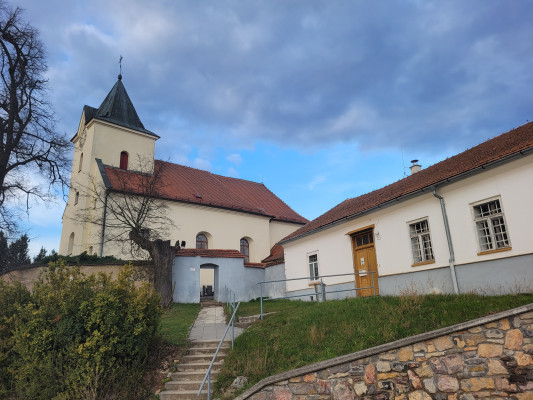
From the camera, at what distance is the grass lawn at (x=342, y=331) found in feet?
26.3

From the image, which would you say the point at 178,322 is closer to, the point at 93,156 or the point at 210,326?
the point at 210,326

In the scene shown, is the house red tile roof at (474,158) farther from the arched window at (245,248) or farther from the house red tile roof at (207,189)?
the arched window at (245,248)

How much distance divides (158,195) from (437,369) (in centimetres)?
2287

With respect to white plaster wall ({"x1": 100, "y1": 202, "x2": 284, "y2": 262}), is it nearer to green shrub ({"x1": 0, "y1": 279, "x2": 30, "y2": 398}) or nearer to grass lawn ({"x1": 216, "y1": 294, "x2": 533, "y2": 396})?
green shrub ({"x1": 0, "y1": 279, "x2": 30, "y2": 398})

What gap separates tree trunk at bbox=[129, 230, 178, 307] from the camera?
19234 millimetres

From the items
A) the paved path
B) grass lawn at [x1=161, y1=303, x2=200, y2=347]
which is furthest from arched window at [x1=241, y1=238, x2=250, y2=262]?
the paved path

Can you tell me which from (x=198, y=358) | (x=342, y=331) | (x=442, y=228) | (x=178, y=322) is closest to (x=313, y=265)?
(x=178, y=322)

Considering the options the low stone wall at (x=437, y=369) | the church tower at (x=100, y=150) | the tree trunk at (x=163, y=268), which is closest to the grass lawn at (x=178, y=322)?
the tree trunk at (x=163, y=268)

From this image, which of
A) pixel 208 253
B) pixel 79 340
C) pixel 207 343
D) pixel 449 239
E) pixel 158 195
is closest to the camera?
pixel 79 340

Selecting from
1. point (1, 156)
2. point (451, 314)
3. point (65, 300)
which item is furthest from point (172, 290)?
point (451, 314)

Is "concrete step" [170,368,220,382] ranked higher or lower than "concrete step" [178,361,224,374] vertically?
lower

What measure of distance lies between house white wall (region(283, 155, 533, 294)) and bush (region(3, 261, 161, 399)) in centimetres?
899

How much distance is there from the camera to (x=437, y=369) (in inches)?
263

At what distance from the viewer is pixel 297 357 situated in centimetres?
844
